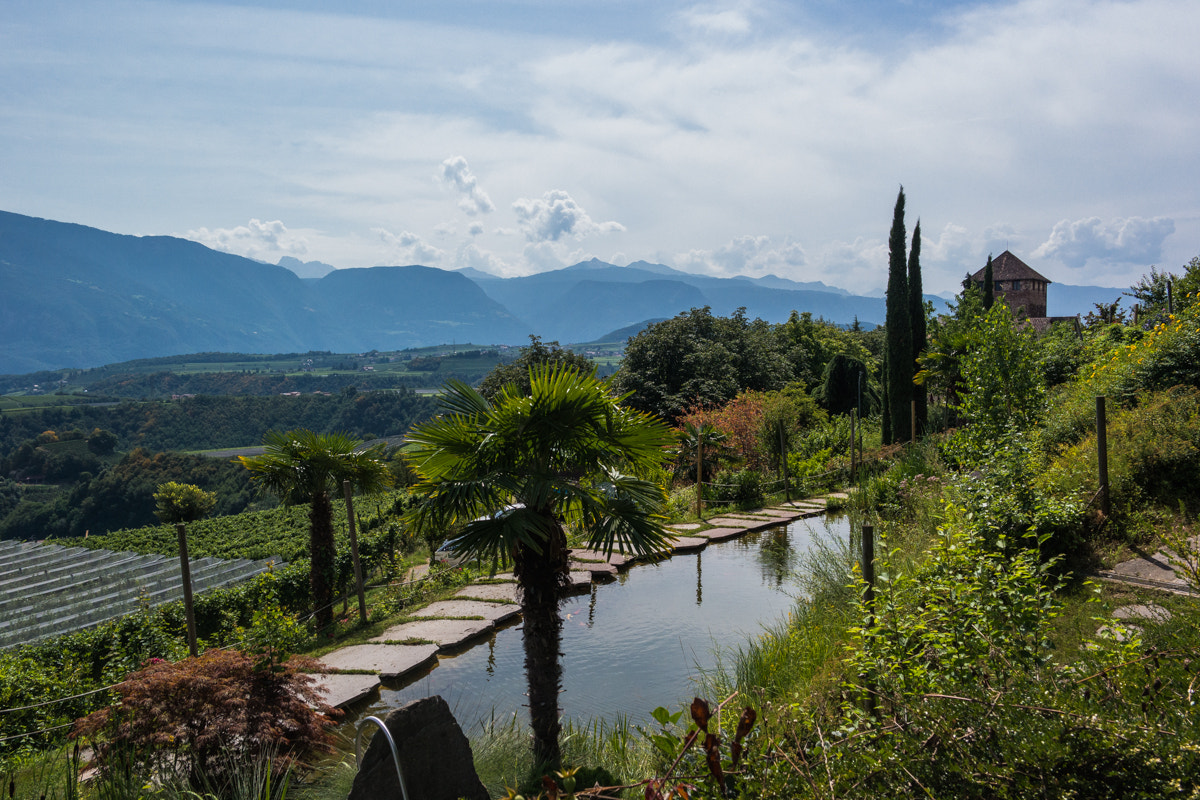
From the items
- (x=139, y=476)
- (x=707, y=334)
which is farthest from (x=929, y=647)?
(x=139, y=476)

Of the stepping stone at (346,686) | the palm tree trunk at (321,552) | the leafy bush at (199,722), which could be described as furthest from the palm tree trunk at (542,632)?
the palm tree trunk at (321,552)

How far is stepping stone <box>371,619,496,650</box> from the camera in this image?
23.9 ft

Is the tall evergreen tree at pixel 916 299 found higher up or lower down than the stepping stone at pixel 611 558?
higher up

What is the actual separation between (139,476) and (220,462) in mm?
5762

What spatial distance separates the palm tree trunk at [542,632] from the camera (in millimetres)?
4629

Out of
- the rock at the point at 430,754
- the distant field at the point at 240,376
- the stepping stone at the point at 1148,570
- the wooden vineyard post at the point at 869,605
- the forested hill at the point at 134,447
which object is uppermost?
the distant field at the point at 240,376

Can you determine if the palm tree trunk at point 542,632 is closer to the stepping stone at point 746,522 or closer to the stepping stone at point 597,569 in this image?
the stepping stone at point 597,569

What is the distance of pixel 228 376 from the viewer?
12462 cm

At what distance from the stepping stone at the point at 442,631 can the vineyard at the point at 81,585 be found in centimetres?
178

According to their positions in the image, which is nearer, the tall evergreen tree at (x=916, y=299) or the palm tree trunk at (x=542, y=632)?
the palm tree trunk at (x=542, y=632)

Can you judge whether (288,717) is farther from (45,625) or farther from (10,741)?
(45,625)

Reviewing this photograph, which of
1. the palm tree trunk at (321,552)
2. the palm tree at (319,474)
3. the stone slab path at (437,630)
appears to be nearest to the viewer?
the stone slab path at (437,630)

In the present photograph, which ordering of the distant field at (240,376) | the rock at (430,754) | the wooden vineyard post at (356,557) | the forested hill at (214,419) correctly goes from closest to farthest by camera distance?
the rock at (430,754) < the wooden vineyard post at (356,557) < the forested hill at (214,419) < the distant field at (240,376)

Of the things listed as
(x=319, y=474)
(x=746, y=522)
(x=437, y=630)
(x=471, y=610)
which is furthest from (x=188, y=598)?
(x=746, y=522)
